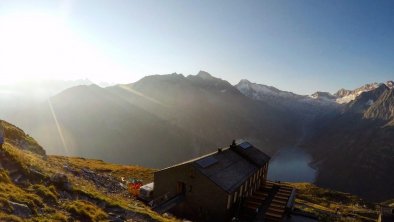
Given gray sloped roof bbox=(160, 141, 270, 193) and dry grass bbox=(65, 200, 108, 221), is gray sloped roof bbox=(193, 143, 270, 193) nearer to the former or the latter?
gray sloped roof bbox=(160, 141, 270, 193)

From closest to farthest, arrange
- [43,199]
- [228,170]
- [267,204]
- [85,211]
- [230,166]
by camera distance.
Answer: [43,199]
[85,211]
[228,170]
[230,166]
[267,204]

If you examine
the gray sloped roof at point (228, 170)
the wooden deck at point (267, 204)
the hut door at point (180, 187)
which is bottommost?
the wooden deck at point (267, 204)

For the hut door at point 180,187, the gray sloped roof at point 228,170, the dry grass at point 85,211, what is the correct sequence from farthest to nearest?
1. the hut door at point 180,187
2. the gray sloped roof at point 228,170
3. the dry grass at point 85,211

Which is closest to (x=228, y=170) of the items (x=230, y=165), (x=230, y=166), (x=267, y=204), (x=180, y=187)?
(x=230, y=166)

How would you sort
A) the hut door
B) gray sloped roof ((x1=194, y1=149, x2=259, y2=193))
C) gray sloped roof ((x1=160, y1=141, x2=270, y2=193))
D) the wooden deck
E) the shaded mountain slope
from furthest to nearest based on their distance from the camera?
the wooden deck, the hut door, gray sloped roof ((x1=160, y1=141, x2=270, y2=193)), gray sloped roof ((x1=194, y1=149, x2=259, y2=193)), the shaded mountain slope

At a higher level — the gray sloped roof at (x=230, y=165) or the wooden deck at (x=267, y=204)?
the gray sloped roof at (x=230, y=165)

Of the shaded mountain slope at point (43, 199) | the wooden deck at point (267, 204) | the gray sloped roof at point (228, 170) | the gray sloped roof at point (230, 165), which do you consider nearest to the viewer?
the shaded mountain slope at point (43, 199)

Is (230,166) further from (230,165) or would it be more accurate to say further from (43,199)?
(43,199)

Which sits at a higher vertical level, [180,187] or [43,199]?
[43,199]

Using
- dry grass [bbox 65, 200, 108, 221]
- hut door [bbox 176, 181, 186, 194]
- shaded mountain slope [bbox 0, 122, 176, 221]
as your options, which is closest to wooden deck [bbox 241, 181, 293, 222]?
hut door [bbox 176, 181, 186, 194]

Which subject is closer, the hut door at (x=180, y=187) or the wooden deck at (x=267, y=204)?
the hut door at (x=180, y=187)

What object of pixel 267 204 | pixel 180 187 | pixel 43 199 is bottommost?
pixel 267 204

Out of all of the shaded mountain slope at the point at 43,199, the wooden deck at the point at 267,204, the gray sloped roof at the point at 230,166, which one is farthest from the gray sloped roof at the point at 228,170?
the shaded mountain slope at the point at 43,199

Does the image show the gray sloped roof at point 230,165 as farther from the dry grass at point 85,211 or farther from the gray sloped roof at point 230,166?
the dry grass at point 85,211
